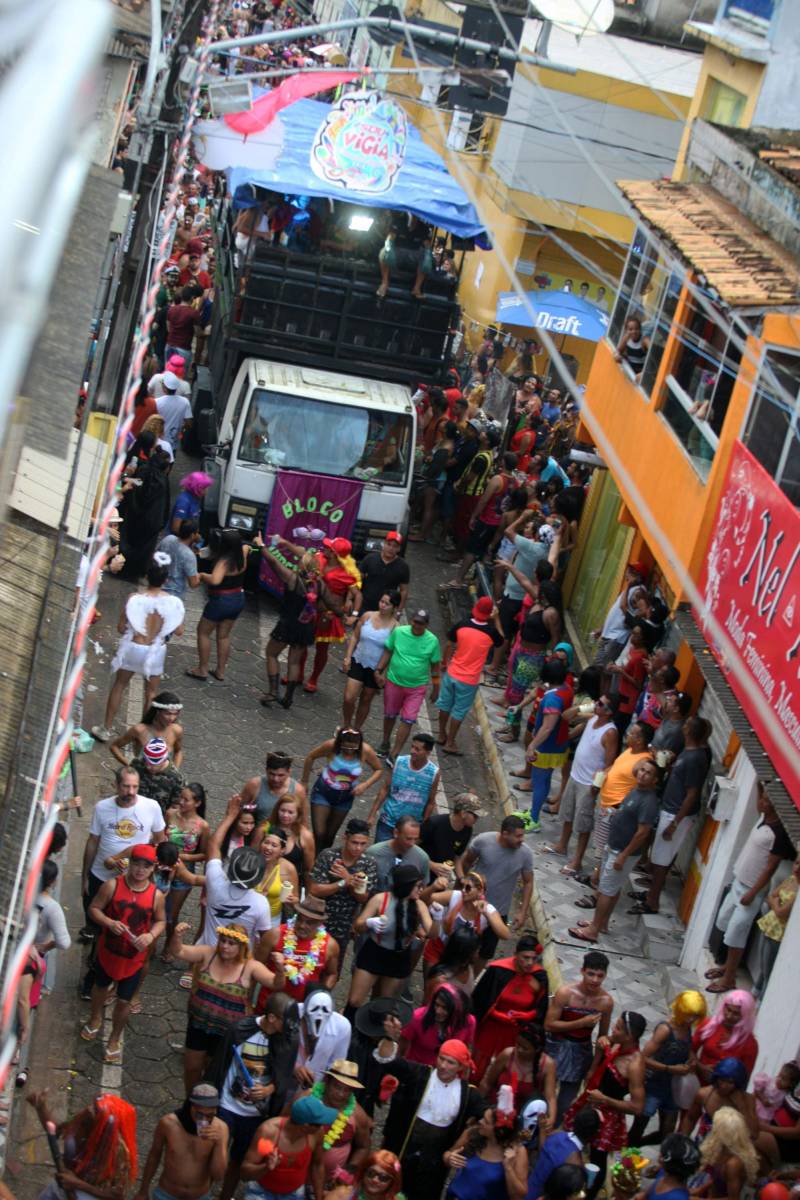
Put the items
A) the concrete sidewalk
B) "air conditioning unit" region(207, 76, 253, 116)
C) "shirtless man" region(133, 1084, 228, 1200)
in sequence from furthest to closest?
"air conditioning unit" region(207, 76, 253, 116) < the concrete sidewalk < "shirtless man" region(133, 1084, 228, 1200)

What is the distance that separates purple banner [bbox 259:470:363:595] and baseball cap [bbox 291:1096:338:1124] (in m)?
9.35

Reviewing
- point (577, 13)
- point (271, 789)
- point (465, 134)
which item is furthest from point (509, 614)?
point (465, 134)

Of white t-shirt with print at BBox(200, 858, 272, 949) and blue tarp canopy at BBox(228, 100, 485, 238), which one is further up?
blue tarp canopy at BBox(228, 100, 485, 238)

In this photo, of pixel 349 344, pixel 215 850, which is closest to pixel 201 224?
pixel 349 344

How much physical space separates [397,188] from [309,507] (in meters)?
Answer: 4.59

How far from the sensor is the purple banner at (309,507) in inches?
643

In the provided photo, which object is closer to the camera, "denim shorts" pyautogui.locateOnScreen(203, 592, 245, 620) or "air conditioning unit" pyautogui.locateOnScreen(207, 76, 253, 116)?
"denim shorts" pyautogui.locateOnScreen(203, 592, 245, 620)

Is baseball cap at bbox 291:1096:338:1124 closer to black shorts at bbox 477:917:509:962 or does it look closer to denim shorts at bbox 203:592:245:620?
black shorts at bbox 477:917:509:962

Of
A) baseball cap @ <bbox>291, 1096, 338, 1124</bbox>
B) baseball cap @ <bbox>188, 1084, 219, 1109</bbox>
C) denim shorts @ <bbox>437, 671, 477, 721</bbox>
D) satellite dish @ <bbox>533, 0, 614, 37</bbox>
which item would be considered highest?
satellite dish @ <bbox>533, 0, 614, 37</bbox>

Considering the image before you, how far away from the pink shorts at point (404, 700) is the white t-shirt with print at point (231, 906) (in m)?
4.85

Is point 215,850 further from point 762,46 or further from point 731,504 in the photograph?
point 762,46

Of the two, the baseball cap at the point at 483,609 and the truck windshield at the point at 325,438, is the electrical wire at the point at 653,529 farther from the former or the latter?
the truck windshield at the point at 325,438

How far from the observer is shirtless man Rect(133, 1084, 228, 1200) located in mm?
6820

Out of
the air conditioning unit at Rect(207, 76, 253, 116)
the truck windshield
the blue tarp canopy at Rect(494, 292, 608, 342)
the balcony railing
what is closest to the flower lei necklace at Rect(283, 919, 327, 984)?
the balcony railing
